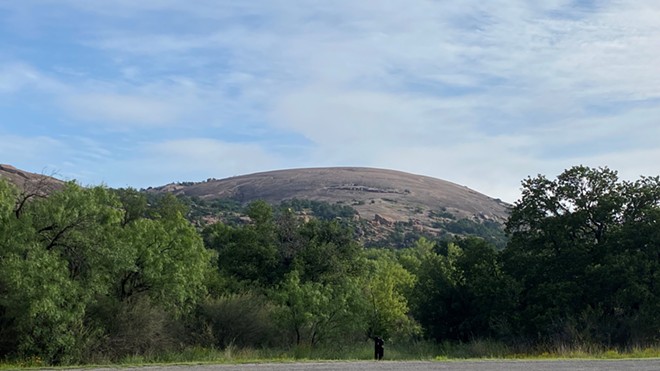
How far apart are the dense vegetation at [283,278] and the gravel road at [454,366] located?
796 cm

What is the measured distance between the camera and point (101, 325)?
99.0 ft

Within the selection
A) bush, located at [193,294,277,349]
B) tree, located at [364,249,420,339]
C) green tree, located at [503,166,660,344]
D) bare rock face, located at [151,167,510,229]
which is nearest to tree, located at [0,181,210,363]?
bush, located at [193,294,277,349]

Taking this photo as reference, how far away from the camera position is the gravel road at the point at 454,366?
17.9 meters

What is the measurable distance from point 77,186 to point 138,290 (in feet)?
24.3

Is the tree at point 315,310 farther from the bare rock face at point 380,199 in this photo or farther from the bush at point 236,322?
the bare rock face at point 380,199

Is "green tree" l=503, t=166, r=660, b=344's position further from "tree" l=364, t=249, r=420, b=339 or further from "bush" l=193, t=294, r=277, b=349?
"tree" l=364, t=249, r=420, b=339

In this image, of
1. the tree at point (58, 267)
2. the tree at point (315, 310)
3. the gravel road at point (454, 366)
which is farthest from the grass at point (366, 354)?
the gravel road at point (454, 366)

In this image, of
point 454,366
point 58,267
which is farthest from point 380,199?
point 454,366

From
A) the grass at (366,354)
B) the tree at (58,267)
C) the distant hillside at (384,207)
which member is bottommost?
the grass at (366,354)

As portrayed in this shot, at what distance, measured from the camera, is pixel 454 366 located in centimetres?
1908

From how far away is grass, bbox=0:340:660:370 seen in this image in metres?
22.5

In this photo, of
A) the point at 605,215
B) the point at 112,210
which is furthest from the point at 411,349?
the point at 112,210

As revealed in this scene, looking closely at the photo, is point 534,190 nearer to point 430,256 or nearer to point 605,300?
point 605,300

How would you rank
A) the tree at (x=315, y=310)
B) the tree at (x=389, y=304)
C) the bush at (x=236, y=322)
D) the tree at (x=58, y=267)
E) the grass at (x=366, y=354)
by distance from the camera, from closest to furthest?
1. the grass at (x=366, y=354)
2. the tree at (x=58, y=267)
3. the bush at (x=236, y=322)
4. the tree at (x=315, y=310)
5. the tree at (x=389, y=304)
